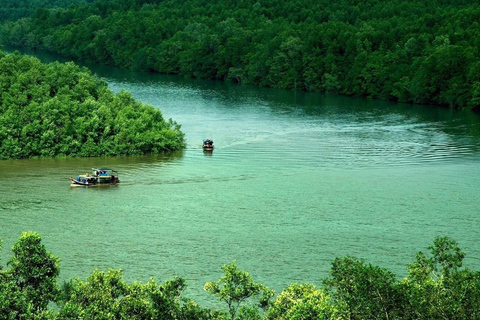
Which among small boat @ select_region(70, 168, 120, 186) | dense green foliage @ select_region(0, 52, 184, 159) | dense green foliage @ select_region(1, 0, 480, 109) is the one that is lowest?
small boat @ select_region(70, 168, 120, 186)

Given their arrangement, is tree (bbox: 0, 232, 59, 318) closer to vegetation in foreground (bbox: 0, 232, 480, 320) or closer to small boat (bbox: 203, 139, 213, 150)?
vegetation in foreground (bbox: 0, 232, 480, 320)

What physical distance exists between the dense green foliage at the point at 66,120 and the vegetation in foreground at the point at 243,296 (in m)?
28.1

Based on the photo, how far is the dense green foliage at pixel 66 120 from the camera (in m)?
53.0

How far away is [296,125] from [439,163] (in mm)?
15645

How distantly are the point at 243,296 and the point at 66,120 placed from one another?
103 feet

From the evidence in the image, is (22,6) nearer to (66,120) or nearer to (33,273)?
(66,120)

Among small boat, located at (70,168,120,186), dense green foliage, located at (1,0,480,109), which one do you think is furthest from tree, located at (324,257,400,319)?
dense green foliage, located at (1,0,480,109)

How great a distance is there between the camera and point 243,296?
1005 inches

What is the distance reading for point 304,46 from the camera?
313 feet

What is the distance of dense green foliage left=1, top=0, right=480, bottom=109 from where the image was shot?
8256cm

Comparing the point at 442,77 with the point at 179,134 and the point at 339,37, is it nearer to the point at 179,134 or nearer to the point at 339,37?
the point at 339,37

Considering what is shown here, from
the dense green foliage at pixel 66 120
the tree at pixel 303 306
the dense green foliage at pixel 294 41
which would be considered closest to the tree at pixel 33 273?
the tree at pixel 303 306

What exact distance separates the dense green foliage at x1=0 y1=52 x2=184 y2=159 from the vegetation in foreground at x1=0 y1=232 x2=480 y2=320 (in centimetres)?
2806

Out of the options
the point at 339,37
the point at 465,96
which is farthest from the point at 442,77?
the point at 339,37
